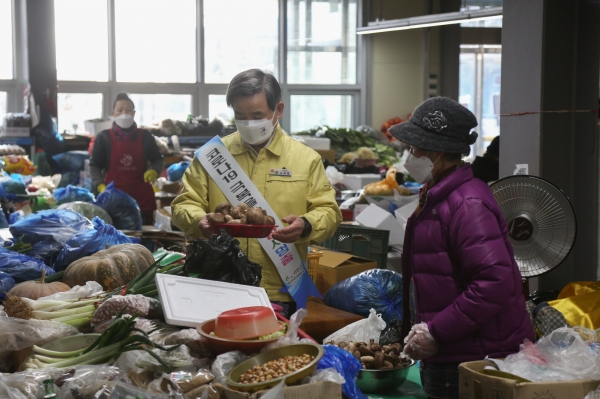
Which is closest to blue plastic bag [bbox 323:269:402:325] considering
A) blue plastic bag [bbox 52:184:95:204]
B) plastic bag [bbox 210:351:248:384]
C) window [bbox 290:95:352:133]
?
plastic bag [bbox 210:351:248:384]

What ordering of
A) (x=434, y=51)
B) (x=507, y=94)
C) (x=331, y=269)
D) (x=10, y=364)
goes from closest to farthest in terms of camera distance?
1. (x=10, y=364)
2. (x=331, y=269)
3. (x=507, y=94)
4. (x=434, y=51)

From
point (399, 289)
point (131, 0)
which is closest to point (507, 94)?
point (399, 289)

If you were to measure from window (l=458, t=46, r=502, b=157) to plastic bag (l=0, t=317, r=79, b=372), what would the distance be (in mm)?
14617

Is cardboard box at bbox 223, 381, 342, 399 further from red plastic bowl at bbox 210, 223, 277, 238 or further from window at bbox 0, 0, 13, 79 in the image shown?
window at bbox 0, 0, 13, 79

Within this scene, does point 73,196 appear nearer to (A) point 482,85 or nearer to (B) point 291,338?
(B) point 291,338

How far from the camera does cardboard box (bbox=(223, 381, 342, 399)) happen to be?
2160 millimetres

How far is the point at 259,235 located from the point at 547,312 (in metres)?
1.96

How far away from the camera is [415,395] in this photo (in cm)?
362

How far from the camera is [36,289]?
141 inches

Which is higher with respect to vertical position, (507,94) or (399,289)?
(507,94)

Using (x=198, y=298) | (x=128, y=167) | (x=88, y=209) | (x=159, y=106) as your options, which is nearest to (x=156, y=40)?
(x=159, y=106)

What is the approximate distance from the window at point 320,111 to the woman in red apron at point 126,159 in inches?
260

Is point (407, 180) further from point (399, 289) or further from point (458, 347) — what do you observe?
point (458, 347)

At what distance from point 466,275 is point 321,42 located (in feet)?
38.9
